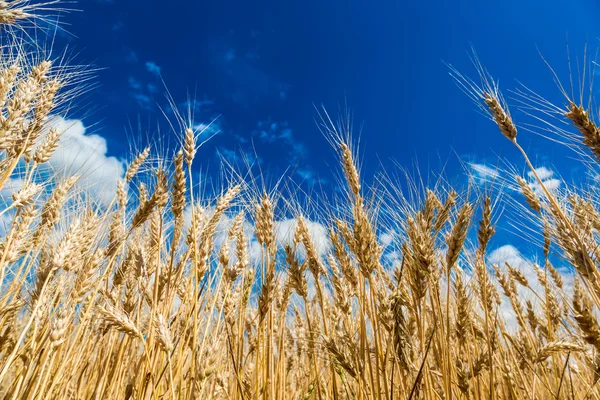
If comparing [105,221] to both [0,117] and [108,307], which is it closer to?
[0,117]

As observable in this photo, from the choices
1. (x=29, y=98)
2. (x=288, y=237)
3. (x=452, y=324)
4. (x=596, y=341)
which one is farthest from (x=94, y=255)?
(x=596, y=341)

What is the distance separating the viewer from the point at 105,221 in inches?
89.6

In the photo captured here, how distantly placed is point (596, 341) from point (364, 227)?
117 cm

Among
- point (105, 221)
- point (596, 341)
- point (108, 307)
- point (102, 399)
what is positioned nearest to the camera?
point (108, 307)

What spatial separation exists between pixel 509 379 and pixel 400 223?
104 cm

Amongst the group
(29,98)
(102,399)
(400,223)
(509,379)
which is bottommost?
(102,399)

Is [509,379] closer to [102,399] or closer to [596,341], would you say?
[596,341]

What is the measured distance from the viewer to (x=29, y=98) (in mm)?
1804

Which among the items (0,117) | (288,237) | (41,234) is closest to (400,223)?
(288,237)

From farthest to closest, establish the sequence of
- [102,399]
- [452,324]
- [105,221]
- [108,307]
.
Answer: [452,324] → [105,221] → [102,399] → [108,307]

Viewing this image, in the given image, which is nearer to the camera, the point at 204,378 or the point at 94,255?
the point at 204,378

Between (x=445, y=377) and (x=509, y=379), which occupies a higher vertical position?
(x=509, y=379)

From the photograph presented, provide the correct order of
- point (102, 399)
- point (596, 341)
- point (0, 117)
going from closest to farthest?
point (0, 117) < point (596, 341) < point (102, 399)

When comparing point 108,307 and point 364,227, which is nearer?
point 108,307
